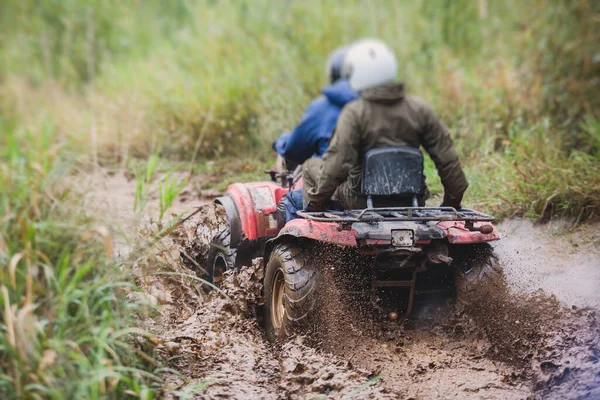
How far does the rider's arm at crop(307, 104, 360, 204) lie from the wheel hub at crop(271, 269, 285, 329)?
75 centimetres

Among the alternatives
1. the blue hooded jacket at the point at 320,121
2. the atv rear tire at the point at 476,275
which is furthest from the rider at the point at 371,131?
the atv rear tire at the point at 476,275

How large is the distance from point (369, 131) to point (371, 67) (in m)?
0.42

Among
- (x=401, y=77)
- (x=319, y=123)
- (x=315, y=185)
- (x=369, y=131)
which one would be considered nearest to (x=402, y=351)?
(x=315, y=185)

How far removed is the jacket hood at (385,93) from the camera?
4.62 metres

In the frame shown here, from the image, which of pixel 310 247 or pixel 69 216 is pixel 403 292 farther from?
pixel 69 216

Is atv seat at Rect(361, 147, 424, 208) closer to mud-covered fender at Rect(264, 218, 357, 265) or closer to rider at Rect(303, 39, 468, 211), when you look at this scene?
rider at Rect(303, 39, 468, 211)

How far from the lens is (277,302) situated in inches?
202

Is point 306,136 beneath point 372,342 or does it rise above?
above

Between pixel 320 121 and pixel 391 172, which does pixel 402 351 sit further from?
pixel 320 121

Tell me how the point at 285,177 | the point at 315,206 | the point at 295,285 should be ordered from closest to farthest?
the point at 295,285
the point at 315,206
the point at 285,177

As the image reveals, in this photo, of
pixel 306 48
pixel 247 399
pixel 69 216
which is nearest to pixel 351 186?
pixel 247 399

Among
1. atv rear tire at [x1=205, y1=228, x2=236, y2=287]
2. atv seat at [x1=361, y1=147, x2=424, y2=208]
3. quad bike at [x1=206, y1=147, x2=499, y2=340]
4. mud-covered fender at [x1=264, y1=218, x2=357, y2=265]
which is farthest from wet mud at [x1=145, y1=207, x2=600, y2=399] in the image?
atv rear tire at [x1=205, y1=228, x2=236, y2=287]

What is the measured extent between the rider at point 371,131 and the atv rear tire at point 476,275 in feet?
1.58

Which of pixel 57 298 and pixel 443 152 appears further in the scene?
pixel 443 152
